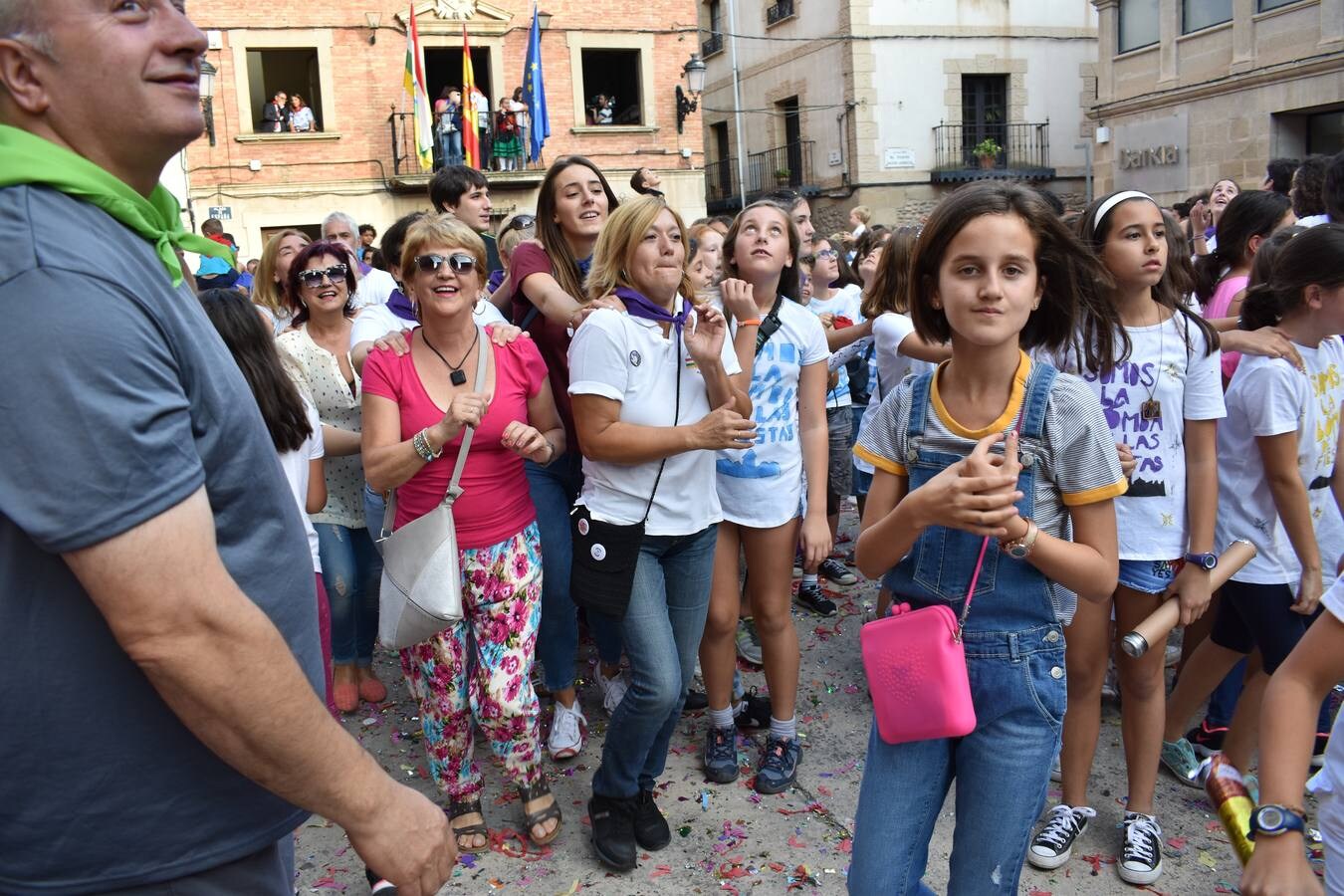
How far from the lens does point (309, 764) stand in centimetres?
133

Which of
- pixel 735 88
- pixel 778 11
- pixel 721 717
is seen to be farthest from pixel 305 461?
pixel 735 88

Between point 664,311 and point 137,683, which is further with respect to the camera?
point 664,311

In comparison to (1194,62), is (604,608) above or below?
below

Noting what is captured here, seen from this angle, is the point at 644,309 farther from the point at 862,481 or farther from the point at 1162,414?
the point at 862,481

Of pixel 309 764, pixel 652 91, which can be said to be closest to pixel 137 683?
pixel 309 764

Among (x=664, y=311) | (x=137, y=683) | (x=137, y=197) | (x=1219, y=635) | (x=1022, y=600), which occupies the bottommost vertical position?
(x=1219, y=635)

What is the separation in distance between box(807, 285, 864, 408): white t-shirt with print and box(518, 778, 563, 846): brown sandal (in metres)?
3.31

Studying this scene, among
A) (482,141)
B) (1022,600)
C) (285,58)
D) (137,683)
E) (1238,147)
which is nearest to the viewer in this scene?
(137,683)

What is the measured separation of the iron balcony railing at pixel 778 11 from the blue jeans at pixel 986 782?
24.9 m

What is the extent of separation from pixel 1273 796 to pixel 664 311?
2.17 meters

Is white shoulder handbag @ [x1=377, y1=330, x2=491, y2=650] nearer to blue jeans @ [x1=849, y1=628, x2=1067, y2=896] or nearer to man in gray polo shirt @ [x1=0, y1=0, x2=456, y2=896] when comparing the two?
blue jeans @ [x1=849, y1=628, x2=1067, y2=896]

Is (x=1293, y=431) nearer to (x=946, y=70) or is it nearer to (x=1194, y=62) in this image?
(x=1194, y=62)

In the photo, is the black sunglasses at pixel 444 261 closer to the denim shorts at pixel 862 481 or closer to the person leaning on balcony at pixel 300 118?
the denim shorts at pixel 862 481

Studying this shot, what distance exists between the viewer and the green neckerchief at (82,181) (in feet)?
3.99
